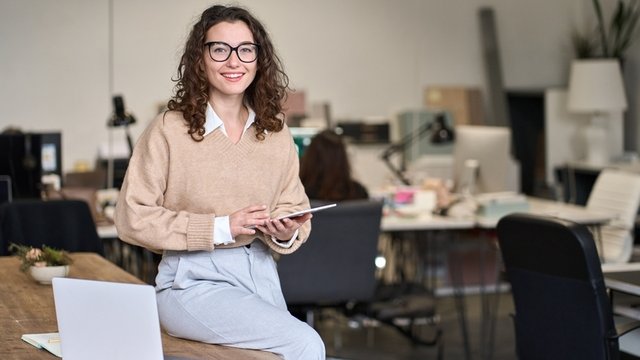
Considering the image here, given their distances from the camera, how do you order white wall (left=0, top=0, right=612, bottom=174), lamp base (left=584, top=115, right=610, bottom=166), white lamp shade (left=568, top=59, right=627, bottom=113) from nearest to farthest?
white wall (left=0, top=0, right=612, bottom=174), white lamp shade (left=568, top=59, right=627, bottom=113), lamp base (left=584, top=115, right=610, bottom=166)

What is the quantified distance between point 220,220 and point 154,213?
0.48 ft

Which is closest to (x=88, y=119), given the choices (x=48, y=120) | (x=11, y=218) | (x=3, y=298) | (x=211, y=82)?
(x=48, y=120)

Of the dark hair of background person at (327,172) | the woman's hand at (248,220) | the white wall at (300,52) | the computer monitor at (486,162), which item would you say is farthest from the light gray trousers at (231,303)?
the white wall at (300,52)

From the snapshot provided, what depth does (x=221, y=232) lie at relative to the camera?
93.4 inches

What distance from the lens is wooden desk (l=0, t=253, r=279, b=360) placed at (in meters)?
2.40

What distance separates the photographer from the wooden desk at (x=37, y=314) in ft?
7.86

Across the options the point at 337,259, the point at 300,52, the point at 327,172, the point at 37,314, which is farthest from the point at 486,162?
the point at 37,314

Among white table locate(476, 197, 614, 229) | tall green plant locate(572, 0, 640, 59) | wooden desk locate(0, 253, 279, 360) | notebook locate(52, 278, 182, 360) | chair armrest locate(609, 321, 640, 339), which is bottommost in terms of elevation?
chair armrest locate(609, 321, 640, 339)

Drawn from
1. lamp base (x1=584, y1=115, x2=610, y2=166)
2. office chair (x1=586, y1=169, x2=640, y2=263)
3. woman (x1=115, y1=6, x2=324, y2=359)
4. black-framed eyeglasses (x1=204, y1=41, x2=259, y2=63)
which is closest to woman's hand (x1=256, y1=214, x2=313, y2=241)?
woman (x1=115, y1=6, x2=324, y2=359)

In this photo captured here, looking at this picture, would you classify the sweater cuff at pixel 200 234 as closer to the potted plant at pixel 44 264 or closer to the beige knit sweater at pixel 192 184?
the beige knit sweater at pixel 192 184

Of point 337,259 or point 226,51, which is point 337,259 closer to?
point 337,259

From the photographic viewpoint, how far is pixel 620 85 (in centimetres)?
821

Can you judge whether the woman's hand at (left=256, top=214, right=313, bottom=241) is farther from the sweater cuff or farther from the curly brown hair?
the curly brown hair

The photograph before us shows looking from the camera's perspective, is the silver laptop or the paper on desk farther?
the paper on desk
